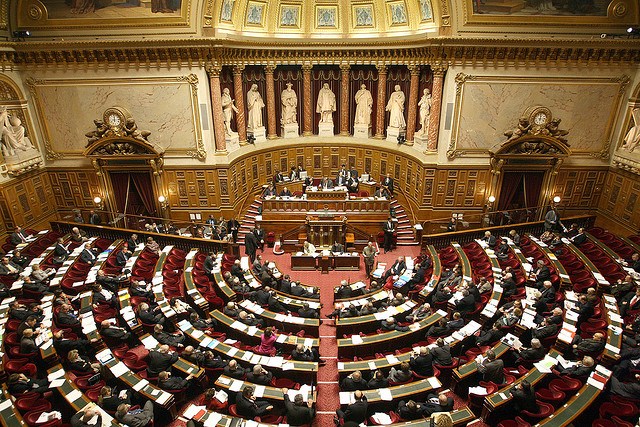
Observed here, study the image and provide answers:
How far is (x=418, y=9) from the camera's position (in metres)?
19.1

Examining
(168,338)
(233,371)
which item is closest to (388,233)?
(233,371)

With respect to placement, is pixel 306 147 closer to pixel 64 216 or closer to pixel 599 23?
pixel 64 216

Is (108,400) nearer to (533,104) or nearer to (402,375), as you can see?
(402,375)

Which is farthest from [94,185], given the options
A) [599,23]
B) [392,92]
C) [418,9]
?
[599,23]

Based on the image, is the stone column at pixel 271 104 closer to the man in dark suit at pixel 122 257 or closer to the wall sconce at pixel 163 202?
the wall sconce at pixel 163 202

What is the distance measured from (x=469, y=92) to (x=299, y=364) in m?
14.1

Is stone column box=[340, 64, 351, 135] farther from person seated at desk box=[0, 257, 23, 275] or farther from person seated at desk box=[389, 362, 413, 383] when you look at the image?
person seated at desk box=[0, 257, 23, 275]

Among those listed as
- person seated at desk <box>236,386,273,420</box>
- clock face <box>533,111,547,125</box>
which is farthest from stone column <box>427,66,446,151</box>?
person seated at desk <box>236,386,273,420</box>

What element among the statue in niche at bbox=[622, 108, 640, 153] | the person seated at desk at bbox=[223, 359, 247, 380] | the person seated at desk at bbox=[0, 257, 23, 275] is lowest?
the person seated at desk at bbox=[223, 359, 247, 380]

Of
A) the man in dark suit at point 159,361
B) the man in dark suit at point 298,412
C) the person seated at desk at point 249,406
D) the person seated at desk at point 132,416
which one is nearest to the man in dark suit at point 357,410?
the man in dark suit at point 298,412

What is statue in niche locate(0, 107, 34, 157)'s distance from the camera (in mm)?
17016

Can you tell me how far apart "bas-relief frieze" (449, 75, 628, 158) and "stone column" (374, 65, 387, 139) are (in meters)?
5.61

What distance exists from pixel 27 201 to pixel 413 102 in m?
19.5

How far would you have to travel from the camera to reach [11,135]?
1731cm
